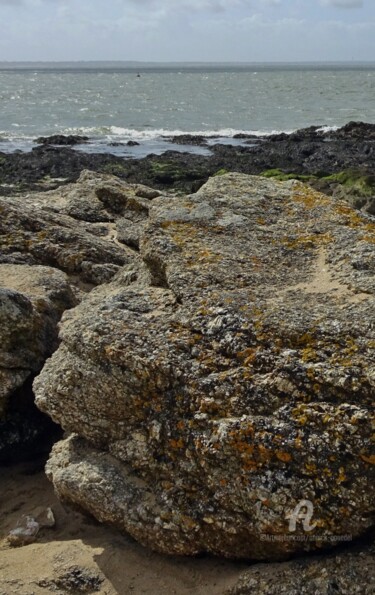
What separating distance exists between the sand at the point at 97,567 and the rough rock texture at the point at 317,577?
0.76 ft

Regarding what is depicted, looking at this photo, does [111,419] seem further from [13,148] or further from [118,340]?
[13,148]

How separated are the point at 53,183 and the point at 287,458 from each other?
91.8 ft

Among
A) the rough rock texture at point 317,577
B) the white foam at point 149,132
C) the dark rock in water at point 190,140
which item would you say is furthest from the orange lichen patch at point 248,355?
the white foam at point 149,132

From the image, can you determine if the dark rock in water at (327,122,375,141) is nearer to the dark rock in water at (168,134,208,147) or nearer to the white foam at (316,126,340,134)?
the white foam at (316,126,340,134)

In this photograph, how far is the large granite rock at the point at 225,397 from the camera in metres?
4.79

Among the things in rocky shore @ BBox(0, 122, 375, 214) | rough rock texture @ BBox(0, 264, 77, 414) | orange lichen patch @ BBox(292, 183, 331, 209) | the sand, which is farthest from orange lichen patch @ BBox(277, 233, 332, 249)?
rocky shore @ BBox(0, 122, 375, 214)

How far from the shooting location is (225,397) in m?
5.20

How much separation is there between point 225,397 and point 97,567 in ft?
6.09

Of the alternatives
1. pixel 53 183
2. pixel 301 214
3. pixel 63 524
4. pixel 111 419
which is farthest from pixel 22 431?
pixel 53 183

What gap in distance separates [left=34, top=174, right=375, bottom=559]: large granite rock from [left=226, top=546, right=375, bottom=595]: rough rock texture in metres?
0.15

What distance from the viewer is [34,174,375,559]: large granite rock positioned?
15.7 ft

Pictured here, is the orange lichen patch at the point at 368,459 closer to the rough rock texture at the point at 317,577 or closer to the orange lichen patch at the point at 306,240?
the rough rock texture at the point at 317,577

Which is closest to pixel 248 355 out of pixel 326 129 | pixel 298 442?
pixel 298 442

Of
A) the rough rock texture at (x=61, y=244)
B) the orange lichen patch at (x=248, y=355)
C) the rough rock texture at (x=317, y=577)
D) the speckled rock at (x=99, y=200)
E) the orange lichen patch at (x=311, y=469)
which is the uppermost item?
the speckled rock at (x=99, y=200)
